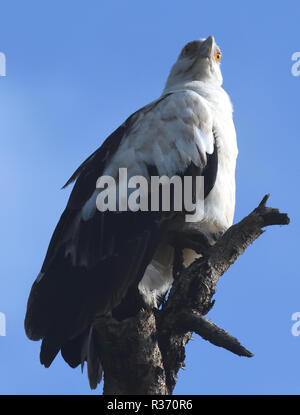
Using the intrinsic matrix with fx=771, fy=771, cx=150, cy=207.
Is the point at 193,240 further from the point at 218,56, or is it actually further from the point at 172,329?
the point at 218,56

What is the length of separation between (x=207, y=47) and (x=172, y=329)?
4081mm

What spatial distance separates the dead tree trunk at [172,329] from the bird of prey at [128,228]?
41 centimetres

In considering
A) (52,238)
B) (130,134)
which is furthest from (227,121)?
(52,238)

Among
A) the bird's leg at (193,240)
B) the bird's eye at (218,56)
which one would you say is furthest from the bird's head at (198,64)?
the bird's leg at (193,240)

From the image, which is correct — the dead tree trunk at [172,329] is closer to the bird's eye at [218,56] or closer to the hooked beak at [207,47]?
the hooked beak at [207,47]

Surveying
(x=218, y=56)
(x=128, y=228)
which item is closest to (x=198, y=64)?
(x=218, y=56)

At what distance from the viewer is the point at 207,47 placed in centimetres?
908

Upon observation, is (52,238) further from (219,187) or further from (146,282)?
(219,187)

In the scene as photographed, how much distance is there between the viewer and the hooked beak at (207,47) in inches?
355

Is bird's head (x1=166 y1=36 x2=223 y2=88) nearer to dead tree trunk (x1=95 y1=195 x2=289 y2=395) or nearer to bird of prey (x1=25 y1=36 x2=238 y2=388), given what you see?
bird of prey (x1=25 y1=36 x2=238 y2=388)

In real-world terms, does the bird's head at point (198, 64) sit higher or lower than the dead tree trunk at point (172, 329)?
higher

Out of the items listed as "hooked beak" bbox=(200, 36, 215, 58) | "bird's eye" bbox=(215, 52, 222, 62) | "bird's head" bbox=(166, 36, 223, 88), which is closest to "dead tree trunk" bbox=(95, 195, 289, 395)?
"bird's head" bbox=(166, 36, 223, 88)
